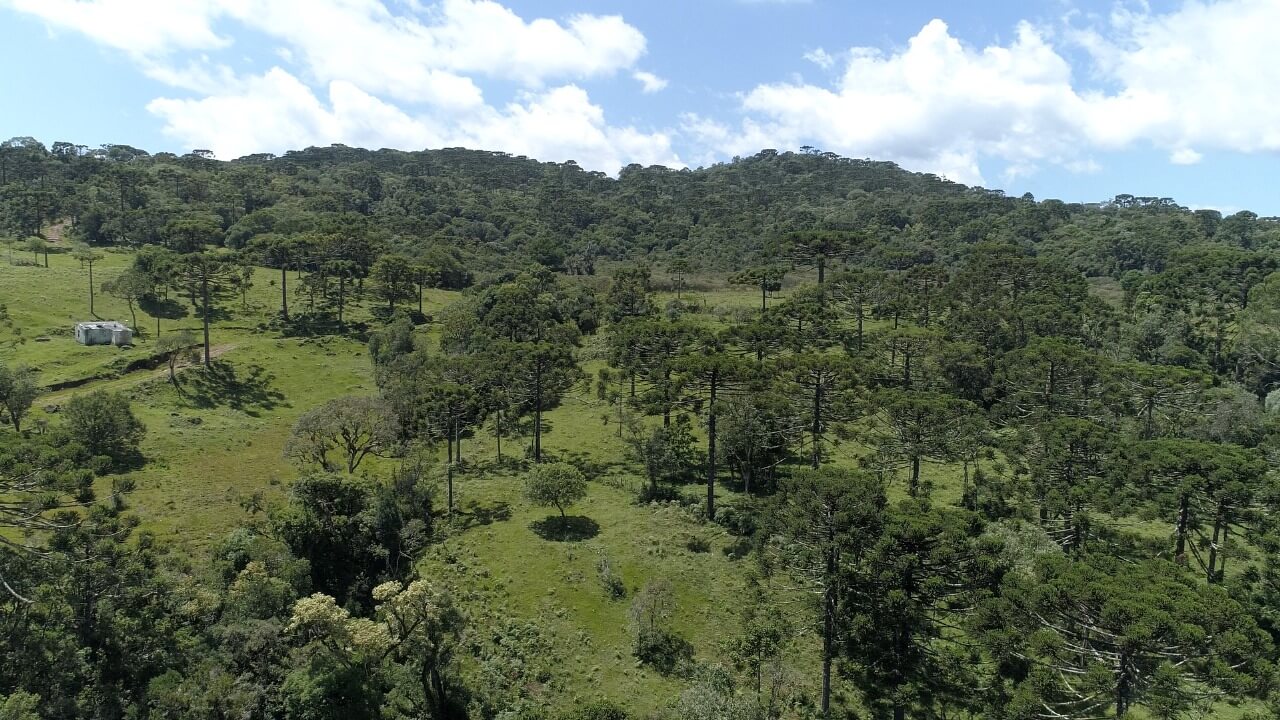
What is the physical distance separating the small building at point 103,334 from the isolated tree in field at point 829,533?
7578cm

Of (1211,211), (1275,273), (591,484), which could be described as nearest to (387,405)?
(591,484)

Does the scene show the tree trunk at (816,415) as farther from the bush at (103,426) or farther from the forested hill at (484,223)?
the forested hill at (484,223)

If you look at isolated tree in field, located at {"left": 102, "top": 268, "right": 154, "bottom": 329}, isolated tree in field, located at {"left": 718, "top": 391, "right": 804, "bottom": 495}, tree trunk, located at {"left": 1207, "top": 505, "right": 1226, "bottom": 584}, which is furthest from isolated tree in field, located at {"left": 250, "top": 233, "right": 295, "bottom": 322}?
tree trunk, located at {"left": 1207, "top": 505, "right": 1226, "bottom": 584}

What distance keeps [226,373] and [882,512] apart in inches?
2666

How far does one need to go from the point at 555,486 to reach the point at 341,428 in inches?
666

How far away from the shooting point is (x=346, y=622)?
2906 centimetres

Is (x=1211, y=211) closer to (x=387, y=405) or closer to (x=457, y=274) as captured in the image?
(x=457, y=274)

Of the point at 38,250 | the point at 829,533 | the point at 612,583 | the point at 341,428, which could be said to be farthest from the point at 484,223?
the point at 829,533

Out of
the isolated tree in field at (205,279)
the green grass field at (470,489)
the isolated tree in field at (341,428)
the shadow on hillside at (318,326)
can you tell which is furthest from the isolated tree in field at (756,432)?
the shadow on hillside at (318,326)

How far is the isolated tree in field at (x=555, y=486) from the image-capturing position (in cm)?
4428

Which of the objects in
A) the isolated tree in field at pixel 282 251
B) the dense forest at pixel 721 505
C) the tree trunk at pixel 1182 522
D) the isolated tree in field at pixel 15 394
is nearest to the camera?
the dense forest at pixel 721 505

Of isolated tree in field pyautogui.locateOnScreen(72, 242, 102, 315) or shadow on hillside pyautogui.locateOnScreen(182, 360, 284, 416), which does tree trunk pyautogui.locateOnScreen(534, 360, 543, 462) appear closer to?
shadow on hillside pyautogui.locateOnScreen(182, 360, 284, 416)

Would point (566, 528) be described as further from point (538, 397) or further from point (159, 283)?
point (159, 283)

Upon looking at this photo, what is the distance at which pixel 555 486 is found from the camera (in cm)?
4422
